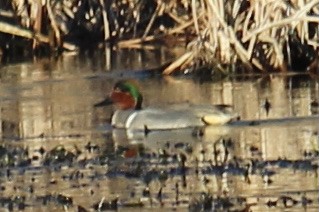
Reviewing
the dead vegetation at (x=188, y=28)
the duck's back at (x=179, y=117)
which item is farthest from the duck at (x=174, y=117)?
the dead vegetation at (x=188, y=28)

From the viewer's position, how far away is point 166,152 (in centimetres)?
995

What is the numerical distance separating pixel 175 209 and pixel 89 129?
373 centimetres

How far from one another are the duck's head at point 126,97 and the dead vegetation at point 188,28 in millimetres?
2315

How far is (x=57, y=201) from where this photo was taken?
830cm

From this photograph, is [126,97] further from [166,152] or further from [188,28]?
[188,28]

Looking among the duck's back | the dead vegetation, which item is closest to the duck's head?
the duck's back

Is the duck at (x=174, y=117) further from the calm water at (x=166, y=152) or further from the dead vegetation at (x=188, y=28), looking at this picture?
the dead vegetation at (x=188, y=28)

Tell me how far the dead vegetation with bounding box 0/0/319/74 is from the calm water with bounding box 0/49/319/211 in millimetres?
308

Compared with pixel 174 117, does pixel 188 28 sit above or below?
above

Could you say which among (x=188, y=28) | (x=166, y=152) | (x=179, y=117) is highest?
(x=188, y=28)

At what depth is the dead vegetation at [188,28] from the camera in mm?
14195

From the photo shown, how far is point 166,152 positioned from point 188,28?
8276 millimetres

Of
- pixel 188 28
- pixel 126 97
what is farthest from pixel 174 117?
pixel 188 28

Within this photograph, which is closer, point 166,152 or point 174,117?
point 166,152
